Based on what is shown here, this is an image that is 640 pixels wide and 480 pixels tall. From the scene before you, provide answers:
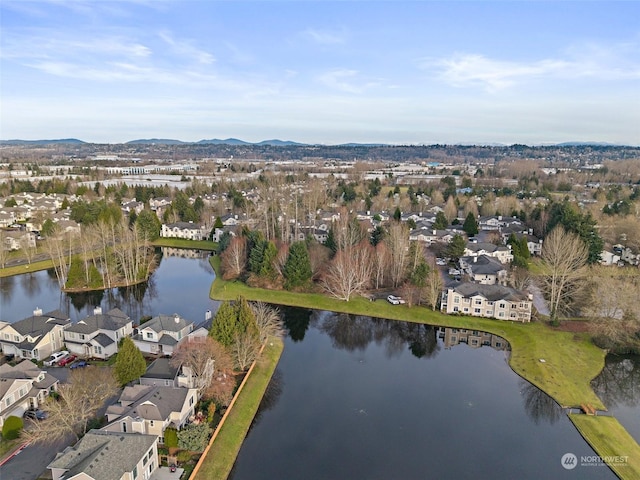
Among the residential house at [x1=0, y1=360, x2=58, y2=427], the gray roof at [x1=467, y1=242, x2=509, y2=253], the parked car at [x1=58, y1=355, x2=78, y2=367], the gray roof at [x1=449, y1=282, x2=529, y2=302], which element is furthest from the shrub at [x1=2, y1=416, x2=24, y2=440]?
the gray roof at [x1=467, y1=242, x2=509, y2=253]

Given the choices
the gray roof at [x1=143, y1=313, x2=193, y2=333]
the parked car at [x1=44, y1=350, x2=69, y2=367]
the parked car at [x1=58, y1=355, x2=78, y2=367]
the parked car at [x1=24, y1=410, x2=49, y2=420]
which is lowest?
the parked car at [x1=58, y1=355, x2=78, y2=367]

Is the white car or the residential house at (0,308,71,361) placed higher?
the residential house at (0,308,71,361)

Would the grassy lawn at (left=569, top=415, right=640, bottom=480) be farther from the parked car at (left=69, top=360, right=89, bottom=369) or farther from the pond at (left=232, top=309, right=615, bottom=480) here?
the parked car at (left=69, top=360, right=89, bottom=369)

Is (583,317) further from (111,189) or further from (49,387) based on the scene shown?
(111,189)

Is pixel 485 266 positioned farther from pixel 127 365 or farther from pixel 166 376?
pixel 127 365

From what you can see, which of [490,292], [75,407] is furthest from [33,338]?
[490,292]
